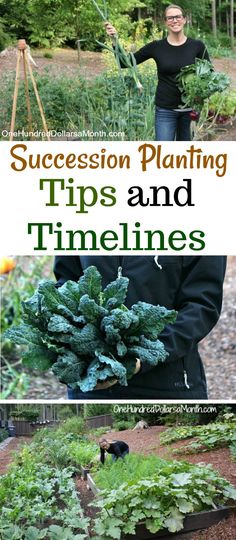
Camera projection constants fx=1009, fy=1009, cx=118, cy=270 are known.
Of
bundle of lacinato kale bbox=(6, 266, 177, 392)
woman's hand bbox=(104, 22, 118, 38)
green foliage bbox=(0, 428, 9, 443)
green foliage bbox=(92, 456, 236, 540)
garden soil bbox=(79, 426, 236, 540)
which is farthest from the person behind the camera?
woman's hand bbox=(104, 22, 118, 38)

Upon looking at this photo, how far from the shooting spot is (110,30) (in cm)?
344

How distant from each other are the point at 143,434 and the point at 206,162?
0.92 m

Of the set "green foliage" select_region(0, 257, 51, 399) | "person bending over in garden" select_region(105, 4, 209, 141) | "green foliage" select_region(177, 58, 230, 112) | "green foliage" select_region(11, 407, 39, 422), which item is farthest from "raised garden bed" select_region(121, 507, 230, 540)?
"green foliage" select_region(177, 58, 230, 112)

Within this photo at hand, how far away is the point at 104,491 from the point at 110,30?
153 cm

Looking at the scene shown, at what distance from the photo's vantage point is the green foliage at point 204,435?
10.9 feet

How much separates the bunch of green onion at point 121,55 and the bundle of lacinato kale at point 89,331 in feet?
2.59

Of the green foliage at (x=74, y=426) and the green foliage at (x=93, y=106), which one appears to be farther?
the green foliage at (x=93, y=106)

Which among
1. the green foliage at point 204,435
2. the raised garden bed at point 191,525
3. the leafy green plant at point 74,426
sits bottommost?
the raised garden bed at point 191,525

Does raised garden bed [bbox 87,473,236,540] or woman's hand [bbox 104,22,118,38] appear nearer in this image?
raised garden bed [bbox 87,473,236,540]

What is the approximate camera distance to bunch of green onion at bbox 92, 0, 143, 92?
3.42 meters

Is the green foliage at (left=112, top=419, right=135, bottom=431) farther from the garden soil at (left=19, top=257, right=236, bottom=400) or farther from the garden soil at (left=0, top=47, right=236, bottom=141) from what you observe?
the garden soil at (left=0, top=47, right=236, bottom=141)

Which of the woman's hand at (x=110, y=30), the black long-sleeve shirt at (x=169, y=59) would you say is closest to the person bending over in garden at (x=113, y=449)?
the black long-sleeve shirt at (x=169, y=59)

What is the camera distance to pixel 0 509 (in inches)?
126

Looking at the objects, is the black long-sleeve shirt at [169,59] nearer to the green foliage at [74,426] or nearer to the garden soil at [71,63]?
→ the garden soil at [71,63]
